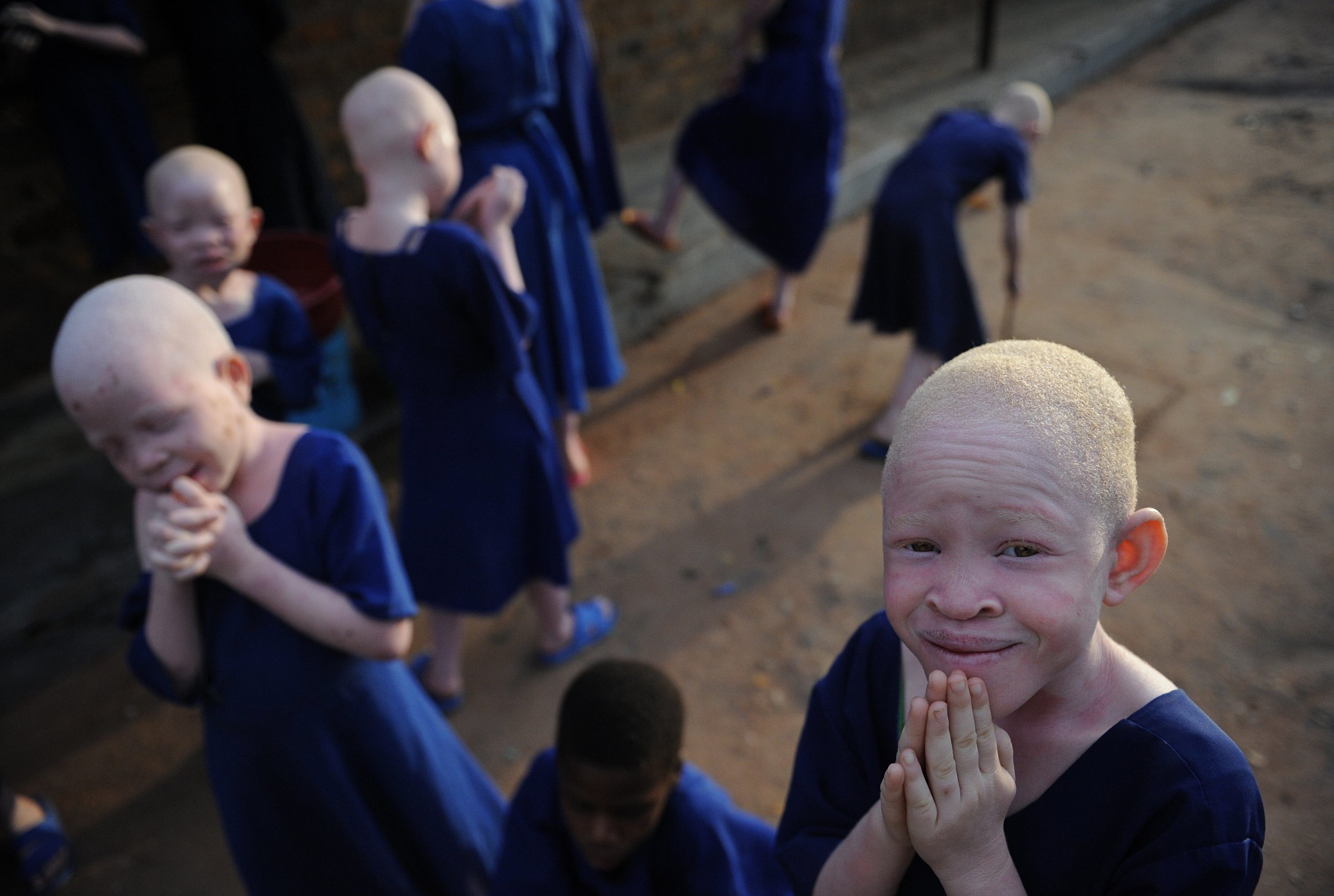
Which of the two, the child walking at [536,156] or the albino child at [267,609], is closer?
the albino child at [267,609]

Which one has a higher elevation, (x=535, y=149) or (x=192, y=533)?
(x=192, y=533)

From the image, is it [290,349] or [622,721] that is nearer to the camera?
[622,721]

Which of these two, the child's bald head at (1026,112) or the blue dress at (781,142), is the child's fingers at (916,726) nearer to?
the child's bald head at (1026,112)

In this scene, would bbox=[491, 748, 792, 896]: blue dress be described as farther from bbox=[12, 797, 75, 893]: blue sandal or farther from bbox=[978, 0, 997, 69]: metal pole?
bbox=[978, 0, 997, 69]: metal pole

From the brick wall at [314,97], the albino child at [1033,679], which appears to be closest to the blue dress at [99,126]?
the brick wall at [314,97]

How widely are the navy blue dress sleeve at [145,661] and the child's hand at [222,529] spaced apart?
0.76ft

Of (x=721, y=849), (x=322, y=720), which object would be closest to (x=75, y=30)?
(x=322, y=720)

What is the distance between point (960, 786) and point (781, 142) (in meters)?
4.41

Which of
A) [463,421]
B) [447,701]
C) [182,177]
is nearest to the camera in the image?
[182,177]

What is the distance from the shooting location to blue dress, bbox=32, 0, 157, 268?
14.3ft

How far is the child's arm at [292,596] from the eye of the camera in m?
1.72

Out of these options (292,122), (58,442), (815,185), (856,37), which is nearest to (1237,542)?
(815,185)

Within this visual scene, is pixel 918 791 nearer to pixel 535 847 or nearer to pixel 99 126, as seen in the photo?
pixel 535 847

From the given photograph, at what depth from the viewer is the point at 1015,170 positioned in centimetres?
401
